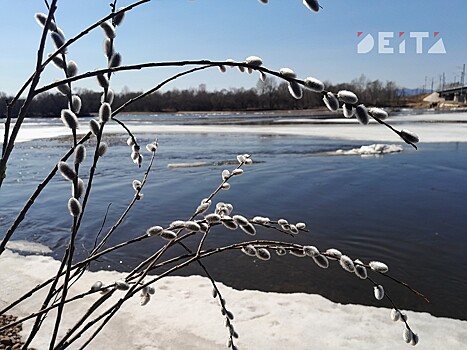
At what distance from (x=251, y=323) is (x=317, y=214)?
336cm

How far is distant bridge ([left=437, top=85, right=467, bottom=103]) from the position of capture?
87500 mm

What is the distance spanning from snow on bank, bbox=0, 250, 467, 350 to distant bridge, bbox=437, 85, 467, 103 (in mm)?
98361

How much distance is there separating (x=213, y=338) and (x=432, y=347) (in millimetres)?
1468

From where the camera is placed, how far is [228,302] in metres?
3.28

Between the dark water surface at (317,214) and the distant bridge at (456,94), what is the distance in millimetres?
88954

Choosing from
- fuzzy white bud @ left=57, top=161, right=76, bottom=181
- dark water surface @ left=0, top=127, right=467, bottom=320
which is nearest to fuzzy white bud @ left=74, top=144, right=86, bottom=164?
fuzzy white bud @ left=57, top=161, right=76, bottom=181

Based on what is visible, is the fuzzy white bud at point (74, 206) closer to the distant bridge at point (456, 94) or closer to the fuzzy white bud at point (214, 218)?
the fuzzy white bud at point (214, 218)

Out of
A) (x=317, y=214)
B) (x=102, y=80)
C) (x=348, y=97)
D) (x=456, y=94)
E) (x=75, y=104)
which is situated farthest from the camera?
(x=456, y=94)

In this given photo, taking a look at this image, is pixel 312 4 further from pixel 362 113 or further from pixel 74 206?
pixel 74 206

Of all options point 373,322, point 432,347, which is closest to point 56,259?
point 373,322

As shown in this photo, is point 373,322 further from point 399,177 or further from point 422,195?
point 399,177

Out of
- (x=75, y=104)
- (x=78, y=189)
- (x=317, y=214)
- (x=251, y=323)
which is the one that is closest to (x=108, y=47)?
(x=75, y=104)

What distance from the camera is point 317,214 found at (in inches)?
237

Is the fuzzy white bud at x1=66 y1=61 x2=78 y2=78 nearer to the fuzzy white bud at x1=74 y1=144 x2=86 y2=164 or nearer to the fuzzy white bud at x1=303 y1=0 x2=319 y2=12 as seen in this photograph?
the fuzzy white bud at x1=74 y1=144 x2=86 y2=164
